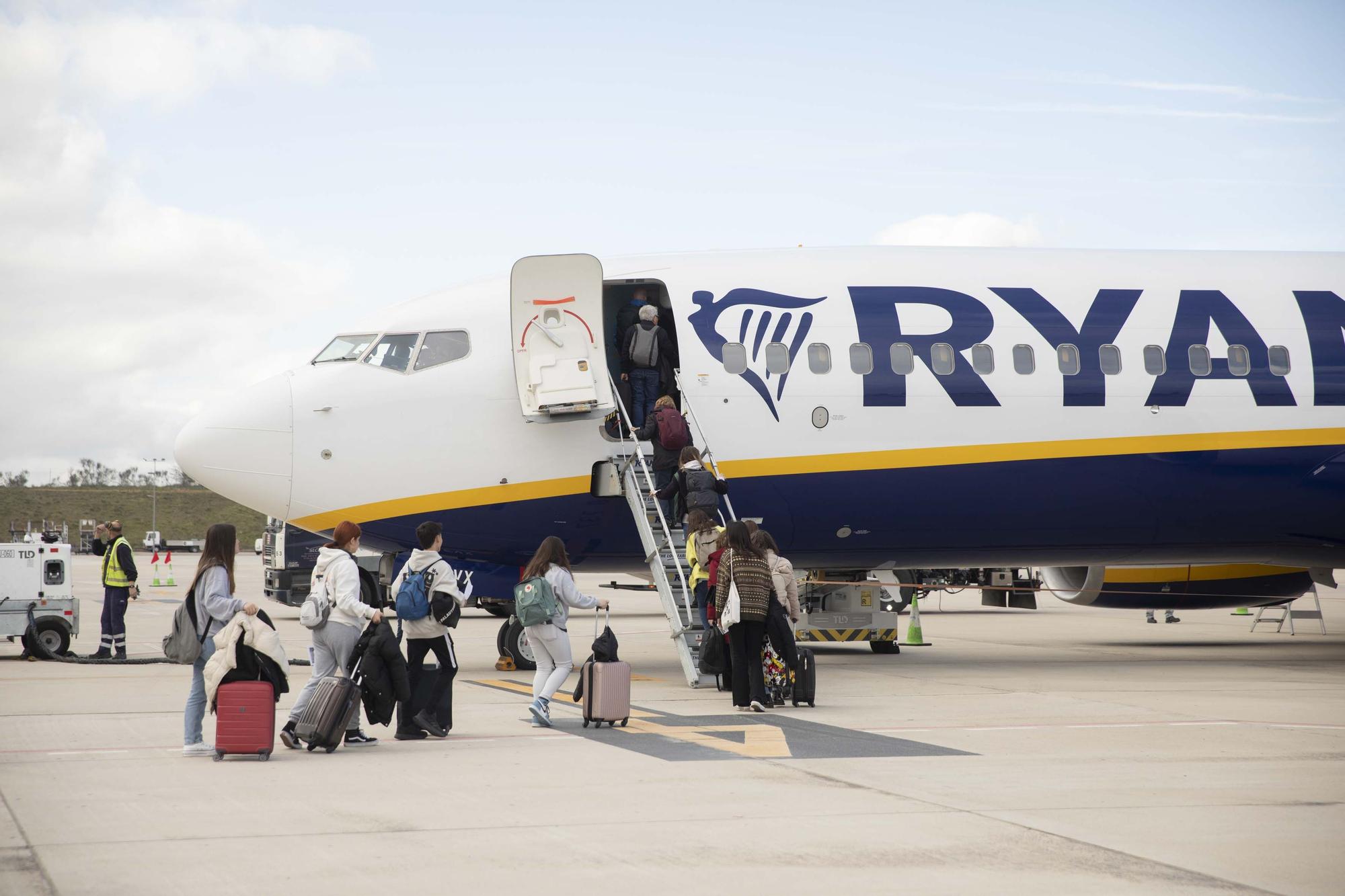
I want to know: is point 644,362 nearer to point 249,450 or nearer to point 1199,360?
point 249,450

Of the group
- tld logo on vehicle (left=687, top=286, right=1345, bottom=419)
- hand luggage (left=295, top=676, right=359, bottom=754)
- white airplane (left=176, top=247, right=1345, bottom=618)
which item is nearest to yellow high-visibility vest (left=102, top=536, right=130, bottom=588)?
white airplane (left=176, top=247, right=1345, bottom=618)

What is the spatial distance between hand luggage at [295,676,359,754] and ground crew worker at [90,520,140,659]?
9.15 metres

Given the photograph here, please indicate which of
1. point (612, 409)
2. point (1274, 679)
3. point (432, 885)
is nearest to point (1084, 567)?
point (1274, 679)

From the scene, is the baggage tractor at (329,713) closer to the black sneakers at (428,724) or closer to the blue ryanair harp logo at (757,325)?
the black sneakers at (428,724)

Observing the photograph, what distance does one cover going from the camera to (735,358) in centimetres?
1645

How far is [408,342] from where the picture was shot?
16.3 meters

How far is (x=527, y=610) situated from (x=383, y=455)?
4.94 meters

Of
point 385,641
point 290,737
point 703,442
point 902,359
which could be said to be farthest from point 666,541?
point 290,737

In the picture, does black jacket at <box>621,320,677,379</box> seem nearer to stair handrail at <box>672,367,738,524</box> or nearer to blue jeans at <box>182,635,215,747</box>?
stair handrail at <box>672,367,738,524</box>

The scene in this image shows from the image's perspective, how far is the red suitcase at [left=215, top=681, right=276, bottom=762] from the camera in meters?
10.0

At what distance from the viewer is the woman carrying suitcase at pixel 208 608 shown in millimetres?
10359

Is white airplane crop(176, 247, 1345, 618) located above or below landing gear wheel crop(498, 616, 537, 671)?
above

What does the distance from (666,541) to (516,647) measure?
9.39ft

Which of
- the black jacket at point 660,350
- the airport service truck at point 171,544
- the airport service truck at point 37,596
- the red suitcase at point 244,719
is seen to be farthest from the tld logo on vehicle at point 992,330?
the airport service truck at point 171,544
